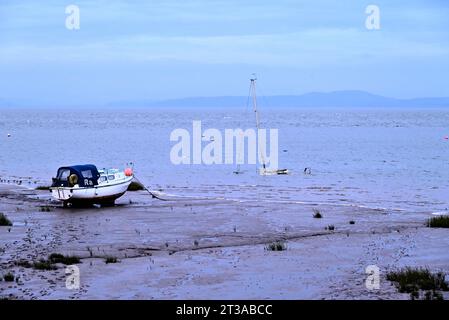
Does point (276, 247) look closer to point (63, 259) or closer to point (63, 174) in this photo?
point (63, 259)

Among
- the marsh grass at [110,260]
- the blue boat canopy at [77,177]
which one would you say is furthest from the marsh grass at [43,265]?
the blue boat canopy at [77,177]

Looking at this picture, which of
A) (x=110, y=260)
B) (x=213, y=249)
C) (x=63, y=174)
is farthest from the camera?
(x=63, y=174)

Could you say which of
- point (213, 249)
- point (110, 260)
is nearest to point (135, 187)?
point (213, 249)

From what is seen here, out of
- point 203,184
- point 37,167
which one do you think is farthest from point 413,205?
point 37,167

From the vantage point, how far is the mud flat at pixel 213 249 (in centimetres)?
1439

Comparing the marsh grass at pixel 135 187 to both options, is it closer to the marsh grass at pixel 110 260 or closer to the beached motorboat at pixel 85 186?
the beached motorboat at pixel 85 186

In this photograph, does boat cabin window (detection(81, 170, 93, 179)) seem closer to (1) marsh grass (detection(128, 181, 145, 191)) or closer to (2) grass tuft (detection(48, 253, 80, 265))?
(1) marsh grass (detection(128, 181, 145, 191))

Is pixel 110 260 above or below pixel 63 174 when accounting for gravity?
below

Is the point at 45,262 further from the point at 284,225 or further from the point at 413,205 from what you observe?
the point at 413,205

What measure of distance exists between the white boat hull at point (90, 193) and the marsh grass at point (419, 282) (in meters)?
17.9

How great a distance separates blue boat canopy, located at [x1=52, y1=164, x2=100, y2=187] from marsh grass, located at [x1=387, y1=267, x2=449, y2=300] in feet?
59.9

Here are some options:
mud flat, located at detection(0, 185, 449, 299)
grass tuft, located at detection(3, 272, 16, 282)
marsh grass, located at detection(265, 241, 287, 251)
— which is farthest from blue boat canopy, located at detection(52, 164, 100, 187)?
grass tuft, located at detection(3, 272, 16, 282)

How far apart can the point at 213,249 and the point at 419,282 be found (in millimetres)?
6795

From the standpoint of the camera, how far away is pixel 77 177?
102 feet
